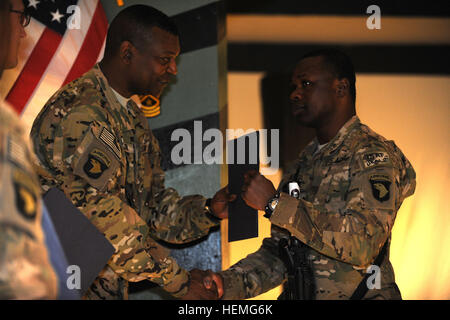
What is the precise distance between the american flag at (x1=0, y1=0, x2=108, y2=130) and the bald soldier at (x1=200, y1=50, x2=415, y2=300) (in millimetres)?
1437

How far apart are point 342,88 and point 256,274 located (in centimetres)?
118

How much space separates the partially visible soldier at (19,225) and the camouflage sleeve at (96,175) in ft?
4.61

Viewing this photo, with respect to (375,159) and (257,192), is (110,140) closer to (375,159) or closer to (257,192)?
(257,192)

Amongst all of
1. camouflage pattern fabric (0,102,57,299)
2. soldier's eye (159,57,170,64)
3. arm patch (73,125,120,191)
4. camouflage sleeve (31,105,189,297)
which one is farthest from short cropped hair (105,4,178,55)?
camouflage pattern fabric (0,102,57,299)

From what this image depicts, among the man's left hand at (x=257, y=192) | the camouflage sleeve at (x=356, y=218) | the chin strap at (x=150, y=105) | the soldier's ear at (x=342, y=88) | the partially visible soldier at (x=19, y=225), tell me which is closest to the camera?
the partially visible soldier at (x=19, y=225)

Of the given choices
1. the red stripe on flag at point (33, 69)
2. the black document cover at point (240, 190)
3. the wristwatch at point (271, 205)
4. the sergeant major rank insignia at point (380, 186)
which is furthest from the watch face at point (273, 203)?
the red stripe on flag at point (33, 69)

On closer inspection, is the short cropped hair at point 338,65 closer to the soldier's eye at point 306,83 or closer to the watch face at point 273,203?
the soldier's eye at point 306,83

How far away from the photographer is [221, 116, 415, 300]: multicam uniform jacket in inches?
109

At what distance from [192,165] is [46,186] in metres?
1.31

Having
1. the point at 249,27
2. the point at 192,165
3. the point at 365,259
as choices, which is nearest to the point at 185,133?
the point at 192,165

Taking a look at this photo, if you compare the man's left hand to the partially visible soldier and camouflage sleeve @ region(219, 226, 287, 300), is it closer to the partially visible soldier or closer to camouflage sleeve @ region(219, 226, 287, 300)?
camouflage sleeve @ region(219, 226, 287, 300)

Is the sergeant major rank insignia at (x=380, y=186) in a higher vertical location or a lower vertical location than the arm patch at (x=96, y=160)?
lower

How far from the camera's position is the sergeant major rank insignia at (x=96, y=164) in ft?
8.63
